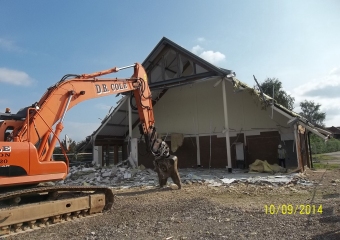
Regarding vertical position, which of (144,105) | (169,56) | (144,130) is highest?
(169,56)

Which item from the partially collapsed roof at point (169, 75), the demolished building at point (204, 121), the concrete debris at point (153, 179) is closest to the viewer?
the concrete debris at point (153, 179)

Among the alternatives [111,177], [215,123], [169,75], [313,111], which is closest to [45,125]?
[111,177]

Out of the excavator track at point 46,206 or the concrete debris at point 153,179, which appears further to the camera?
the concrete debris at point 153,179

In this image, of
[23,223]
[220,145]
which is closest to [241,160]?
[220,145]

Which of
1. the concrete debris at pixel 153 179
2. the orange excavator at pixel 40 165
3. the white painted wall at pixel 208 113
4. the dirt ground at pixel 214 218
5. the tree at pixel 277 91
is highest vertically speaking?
the tree at pixel 277 91

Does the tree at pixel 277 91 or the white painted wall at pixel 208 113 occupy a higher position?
the tree at pixel 277 91

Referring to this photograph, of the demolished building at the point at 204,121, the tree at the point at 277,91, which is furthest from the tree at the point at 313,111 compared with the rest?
the demolished building at the point at 204,121

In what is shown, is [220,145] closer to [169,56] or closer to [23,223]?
[169,56]

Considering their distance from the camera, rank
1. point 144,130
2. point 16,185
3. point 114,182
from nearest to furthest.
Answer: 1. point 16,185
2. point 144,130
3. point 114,182

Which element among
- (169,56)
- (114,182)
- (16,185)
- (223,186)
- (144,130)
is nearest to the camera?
(16,185)

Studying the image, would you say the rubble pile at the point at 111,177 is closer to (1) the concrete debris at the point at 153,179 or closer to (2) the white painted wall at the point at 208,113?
(1) the concrete debris at the point at 153,179

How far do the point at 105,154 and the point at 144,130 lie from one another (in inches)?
464

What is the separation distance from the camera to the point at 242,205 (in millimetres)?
7926
